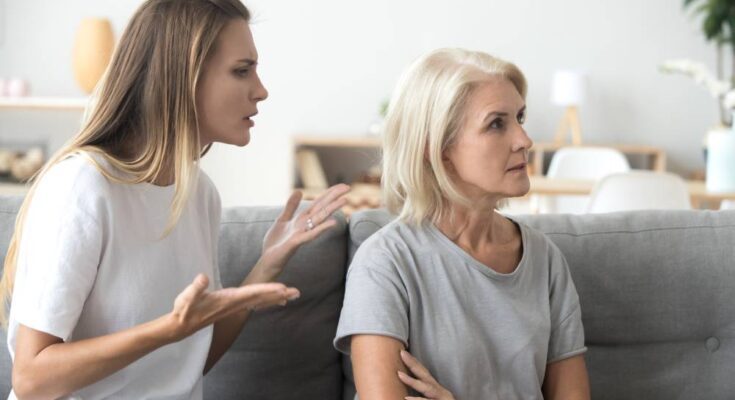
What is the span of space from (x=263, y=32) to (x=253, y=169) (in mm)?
870

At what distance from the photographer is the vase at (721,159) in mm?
3633

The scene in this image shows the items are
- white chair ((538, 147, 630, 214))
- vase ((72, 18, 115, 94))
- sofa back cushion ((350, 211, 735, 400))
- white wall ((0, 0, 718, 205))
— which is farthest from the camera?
white wall ((0, 0, 718, 205))

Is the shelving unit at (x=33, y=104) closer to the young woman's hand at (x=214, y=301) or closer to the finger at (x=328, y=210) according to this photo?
the finger at (x=328, y=210)

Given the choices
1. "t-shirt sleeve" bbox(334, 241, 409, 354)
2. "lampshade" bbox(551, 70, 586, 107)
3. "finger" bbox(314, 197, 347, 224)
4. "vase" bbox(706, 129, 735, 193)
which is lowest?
"lampshade" bbox(551, 70, 586, 107)

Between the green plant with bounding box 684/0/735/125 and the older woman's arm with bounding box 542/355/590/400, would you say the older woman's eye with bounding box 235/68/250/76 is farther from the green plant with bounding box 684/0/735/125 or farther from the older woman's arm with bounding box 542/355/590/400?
the green plant with bounding box 684/0/735/125

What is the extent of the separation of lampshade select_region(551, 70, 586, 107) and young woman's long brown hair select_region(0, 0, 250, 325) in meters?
4.80

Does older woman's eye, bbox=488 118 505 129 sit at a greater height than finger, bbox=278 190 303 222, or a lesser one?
greater

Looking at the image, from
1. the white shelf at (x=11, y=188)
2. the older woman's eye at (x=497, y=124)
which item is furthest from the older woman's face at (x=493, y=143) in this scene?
the white shelf at (x=11, y=188)

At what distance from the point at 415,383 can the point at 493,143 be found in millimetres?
424

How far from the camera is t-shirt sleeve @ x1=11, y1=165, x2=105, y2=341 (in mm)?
1517

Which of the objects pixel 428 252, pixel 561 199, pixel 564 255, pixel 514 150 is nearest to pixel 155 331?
pixel 428 252

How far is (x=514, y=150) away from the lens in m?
1.75

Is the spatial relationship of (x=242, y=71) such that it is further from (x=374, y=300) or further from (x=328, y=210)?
(x=374, y=300)

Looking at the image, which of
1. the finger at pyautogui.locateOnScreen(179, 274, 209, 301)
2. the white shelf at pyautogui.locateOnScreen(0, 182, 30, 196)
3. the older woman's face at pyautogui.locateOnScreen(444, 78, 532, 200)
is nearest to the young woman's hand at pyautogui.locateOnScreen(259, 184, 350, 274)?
the older woman's face at pyautogui.locateOnScreen(444, 78, 532, 200)
